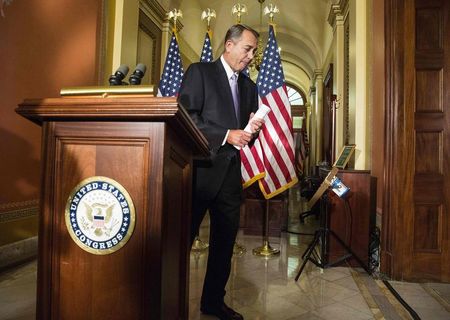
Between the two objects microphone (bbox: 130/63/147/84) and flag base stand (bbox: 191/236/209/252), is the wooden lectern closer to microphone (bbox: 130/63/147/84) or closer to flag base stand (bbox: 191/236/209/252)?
microphone (bbox: 130/63/147/84)

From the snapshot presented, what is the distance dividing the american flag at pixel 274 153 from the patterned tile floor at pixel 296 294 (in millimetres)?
888

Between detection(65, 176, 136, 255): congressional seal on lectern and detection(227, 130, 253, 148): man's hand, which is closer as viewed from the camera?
detection(65, 176, 136, 255): congressional seal on lectern

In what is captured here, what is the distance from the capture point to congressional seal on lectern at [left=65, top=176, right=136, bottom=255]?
84 centimetres

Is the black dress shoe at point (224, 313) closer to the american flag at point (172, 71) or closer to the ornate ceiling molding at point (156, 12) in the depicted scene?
the american flag at point (172, 71)

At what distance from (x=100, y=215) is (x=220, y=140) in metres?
0.73

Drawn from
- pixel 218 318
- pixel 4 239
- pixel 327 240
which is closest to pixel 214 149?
pixel 218 318

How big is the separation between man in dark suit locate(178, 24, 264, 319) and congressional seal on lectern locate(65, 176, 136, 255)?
2.23 feet

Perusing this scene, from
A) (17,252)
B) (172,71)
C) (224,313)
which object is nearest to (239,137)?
(224,313)

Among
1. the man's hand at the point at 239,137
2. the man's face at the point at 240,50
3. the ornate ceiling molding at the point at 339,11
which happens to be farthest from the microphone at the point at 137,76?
the ornate ceiling molding at the point at 339,11

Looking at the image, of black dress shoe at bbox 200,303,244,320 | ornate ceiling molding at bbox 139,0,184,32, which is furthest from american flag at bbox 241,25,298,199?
ornate ceiling molding at bbox 139,0,184,32

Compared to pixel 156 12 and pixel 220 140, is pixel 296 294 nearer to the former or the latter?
pixel 220 140

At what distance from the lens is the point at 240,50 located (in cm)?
163

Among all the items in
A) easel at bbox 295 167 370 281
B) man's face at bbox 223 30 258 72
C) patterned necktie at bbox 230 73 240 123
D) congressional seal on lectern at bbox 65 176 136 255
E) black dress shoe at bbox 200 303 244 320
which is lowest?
black dress shoe at bbox 200 303 244 320

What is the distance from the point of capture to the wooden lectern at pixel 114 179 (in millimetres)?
832
